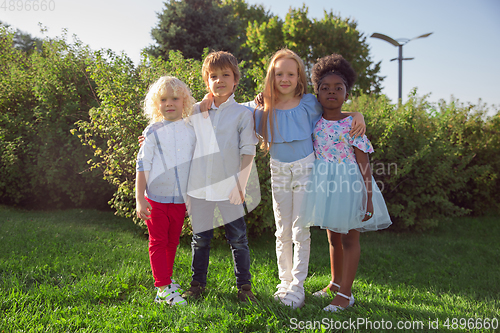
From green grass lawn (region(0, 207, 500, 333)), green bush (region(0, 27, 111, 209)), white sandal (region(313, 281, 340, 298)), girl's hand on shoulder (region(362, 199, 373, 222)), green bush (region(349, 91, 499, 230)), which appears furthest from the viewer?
green bush (region(0, 27, 111, 209))

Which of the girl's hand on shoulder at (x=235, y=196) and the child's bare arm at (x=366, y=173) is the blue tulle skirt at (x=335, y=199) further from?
the girl's hand on shoulder at (x=235, y=196)

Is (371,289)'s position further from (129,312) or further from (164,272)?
(129,312)

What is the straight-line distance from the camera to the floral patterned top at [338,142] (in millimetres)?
2482

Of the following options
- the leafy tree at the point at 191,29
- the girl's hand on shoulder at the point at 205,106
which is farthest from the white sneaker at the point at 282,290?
the leafy tree at the point at 191,29

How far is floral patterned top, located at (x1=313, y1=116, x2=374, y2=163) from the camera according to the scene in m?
2.48

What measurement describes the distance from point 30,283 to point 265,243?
2822 mm

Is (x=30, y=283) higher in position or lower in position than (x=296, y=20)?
lower

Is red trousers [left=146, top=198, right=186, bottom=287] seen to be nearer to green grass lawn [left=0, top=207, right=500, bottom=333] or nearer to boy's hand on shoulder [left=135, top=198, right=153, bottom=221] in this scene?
boy's hand on shoulder [left=135, top=198, right=153, bottom=221]

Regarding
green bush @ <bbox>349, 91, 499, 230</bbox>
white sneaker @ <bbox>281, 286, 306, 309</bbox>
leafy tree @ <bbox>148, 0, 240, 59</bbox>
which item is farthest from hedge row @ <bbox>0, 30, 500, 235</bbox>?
leafy tree @ <bbox>148, 0, 240, 59</bbox>

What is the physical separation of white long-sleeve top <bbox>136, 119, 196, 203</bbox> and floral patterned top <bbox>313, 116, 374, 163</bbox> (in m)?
1.05

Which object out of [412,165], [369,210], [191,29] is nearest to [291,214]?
[369,210]

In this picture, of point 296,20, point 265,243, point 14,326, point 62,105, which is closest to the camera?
point 14,326

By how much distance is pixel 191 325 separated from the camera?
222cm

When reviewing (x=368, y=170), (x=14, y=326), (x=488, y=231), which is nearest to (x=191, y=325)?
(x=14, y=326)
